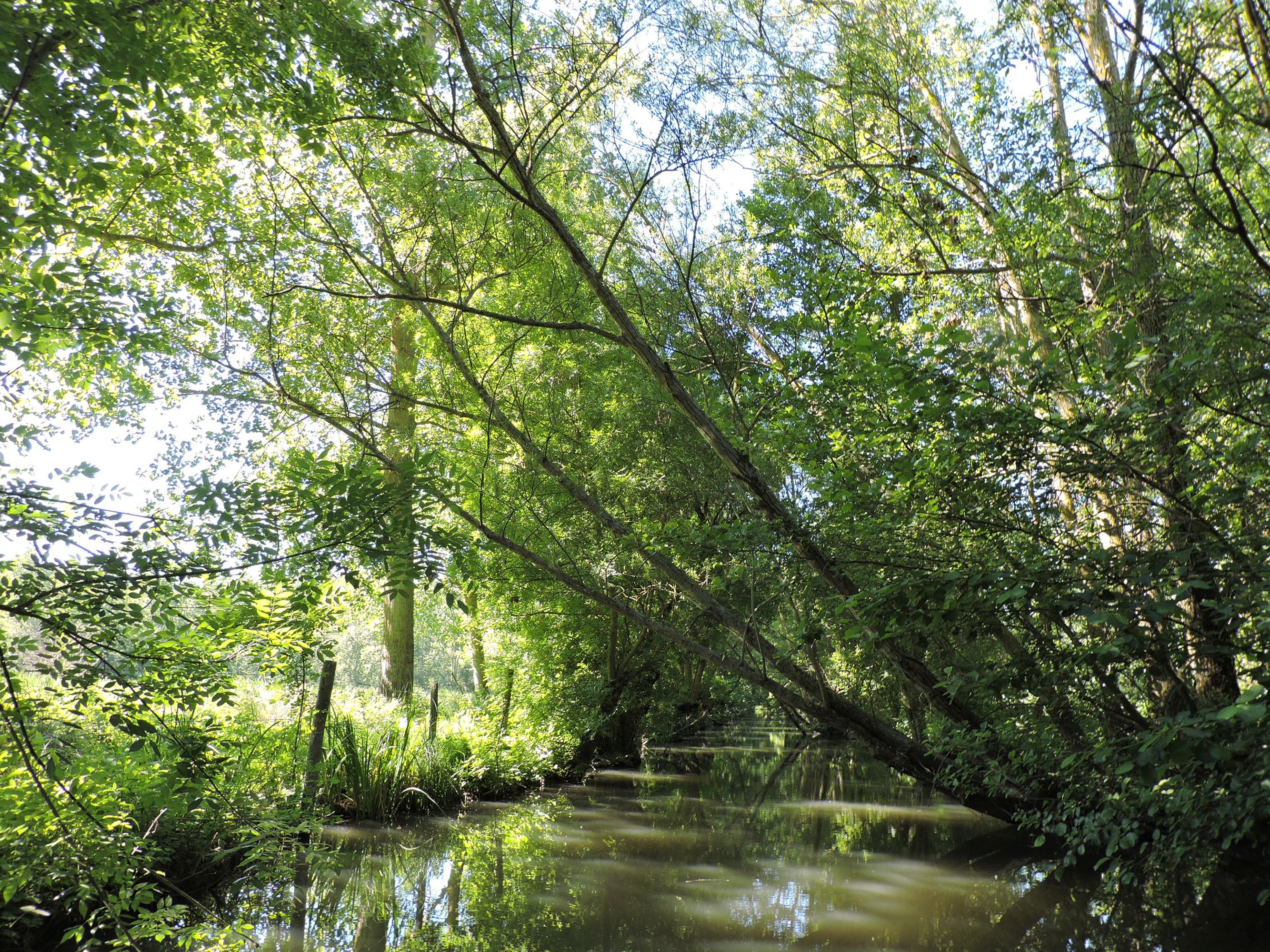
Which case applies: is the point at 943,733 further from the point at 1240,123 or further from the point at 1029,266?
the point at 1240,123

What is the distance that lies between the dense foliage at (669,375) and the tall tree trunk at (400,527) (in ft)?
0.19

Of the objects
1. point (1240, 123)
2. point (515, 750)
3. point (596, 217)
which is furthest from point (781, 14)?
point (515, 750)

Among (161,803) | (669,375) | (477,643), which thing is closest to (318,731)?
(161,803)

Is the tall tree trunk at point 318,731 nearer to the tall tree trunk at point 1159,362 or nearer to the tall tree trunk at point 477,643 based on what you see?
the tall tree trunk at point 477,643

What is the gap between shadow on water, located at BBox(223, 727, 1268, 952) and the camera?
563 centimetres

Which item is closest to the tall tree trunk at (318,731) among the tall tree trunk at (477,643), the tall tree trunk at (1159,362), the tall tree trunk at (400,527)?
the tall tree trunk at (400,527)

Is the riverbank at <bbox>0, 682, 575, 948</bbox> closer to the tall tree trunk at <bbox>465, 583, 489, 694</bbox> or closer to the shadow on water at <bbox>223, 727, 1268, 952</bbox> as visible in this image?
Result: the shadow on water at <bbox>223, 727, 1268, 952</bbox>

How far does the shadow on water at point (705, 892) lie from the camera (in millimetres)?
5633

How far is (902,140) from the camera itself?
7648 millimetres

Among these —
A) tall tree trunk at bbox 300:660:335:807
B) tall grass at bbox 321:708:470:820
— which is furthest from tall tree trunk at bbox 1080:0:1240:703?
tall grass at bbox 321:708:470:820

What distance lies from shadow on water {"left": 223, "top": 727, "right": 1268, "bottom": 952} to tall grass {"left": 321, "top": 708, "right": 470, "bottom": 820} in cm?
34

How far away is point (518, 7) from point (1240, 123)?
15.7 feet

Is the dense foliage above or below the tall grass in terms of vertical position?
above

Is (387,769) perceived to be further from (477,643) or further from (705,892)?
(477,643)
